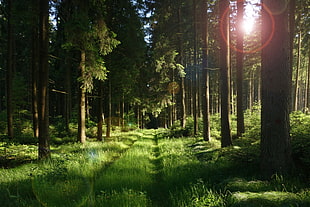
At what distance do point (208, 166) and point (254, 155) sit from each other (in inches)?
57.8

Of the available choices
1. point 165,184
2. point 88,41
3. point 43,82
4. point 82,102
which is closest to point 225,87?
point 165,184

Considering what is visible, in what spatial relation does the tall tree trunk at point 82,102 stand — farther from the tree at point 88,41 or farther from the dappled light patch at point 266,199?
the dappled light patch at point 266,199

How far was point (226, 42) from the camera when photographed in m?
9.52

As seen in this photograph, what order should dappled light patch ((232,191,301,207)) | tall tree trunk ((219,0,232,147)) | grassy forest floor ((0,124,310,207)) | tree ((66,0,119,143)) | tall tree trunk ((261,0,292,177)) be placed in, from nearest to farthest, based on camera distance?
dappled light patch ((232,191,301,207)) < grassy forest floor ((0,124,310,207)) < tall tree trunk ((261,0,292,177)) < tall tree trunk ((219,0,232,147)) < tree ((66,0,119,143))

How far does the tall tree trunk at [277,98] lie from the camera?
4.73 metres

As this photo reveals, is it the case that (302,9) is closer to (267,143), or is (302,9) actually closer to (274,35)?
(274,35)

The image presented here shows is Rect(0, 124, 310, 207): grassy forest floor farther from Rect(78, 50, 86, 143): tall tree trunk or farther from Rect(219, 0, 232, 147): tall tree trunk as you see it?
Rect(78, 50, 86, 143): tall tree trunk

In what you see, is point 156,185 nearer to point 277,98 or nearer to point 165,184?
point 165,184

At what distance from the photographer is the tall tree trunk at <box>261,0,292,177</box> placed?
15.5ft

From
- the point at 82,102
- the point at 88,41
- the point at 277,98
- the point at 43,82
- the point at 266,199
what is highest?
the point at 88,41

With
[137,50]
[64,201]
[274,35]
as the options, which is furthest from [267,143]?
[137,50]

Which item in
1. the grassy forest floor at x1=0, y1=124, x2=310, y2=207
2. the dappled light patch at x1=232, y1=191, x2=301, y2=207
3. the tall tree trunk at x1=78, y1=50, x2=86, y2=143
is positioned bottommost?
the grassy forest floor at x1=0, y1=124, x2=310, y2=207

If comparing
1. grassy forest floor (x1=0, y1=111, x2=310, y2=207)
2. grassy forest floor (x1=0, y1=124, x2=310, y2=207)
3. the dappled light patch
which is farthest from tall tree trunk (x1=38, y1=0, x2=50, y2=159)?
the dappled light patch

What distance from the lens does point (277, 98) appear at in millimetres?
4797
